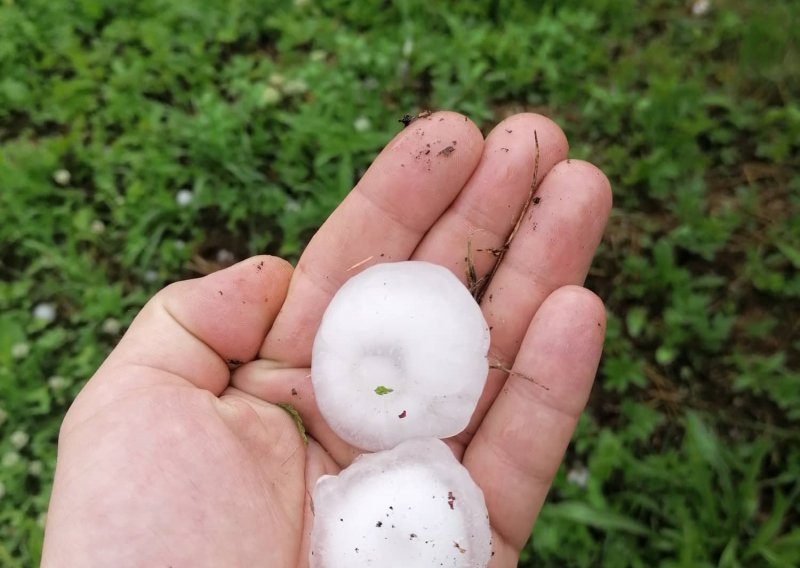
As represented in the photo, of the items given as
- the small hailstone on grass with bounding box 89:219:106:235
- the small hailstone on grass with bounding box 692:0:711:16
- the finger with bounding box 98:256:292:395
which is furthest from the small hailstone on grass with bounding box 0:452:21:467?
the small hailstone on grass with bounding box 692:0:711:16

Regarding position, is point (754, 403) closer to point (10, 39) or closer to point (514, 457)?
point (514, 457)

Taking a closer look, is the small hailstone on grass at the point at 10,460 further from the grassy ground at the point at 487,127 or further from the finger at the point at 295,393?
the finger at the point at 295,393

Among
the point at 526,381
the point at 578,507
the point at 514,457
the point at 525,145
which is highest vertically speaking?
the point at 525,145

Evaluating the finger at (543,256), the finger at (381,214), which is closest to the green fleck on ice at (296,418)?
the finger at (381,214)

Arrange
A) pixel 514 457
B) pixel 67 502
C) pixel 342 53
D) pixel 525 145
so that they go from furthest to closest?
pixel 342 53 < pixel 525 145 < pixel 514 457 < pixel 67 502

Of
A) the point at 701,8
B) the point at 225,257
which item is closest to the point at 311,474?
the point at 225,257

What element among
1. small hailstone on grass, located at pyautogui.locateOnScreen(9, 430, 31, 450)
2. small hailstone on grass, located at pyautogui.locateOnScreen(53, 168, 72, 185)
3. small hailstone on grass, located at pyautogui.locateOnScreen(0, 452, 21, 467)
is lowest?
small hailstone on grass, located at pyautogui.locateOnScreen(0, 452, 21, 467)

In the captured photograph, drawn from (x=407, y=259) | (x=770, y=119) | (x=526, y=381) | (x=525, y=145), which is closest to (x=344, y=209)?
(x=407, y=259)

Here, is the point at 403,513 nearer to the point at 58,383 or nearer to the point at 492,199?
the point at 492,199

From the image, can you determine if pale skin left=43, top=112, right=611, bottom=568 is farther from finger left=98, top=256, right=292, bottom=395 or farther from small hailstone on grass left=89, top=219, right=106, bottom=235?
small hailstone on grass left=89, top=219, right=106, bottom=235
